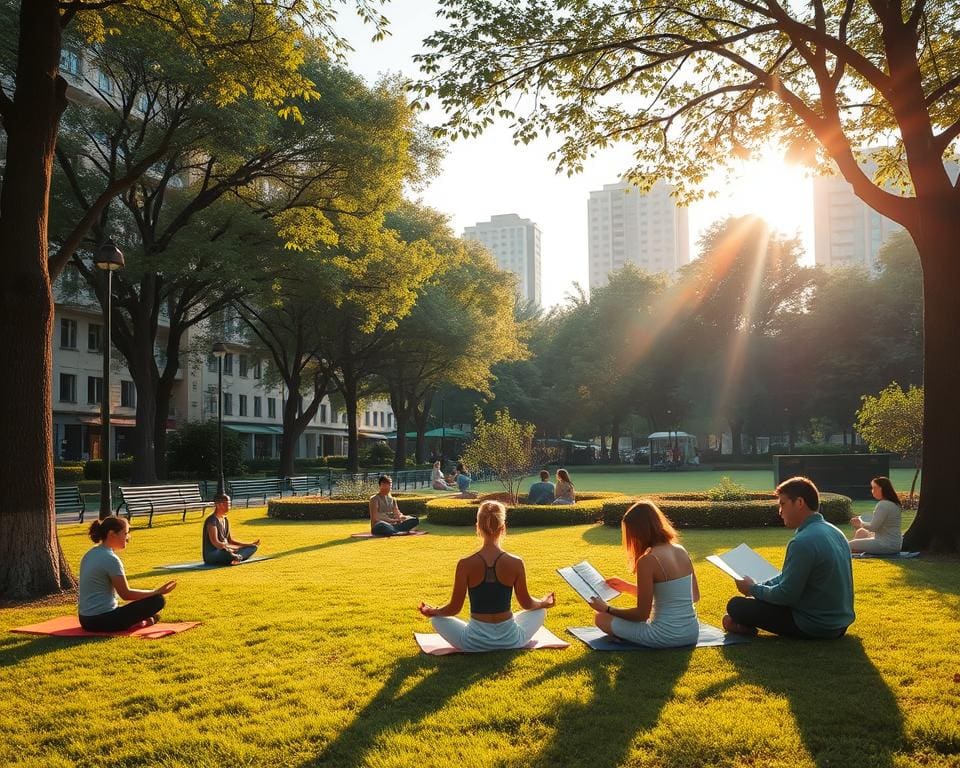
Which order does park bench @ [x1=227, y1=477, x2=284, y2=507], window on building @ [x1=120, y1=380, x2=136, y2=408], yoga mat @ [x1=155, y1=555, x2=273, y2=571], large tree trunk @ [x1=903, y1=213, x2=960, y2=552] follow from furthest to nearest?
1. window on building @ [x1=120, y1=380, x2=136, y2=408]
2. park bench @ [x1=227, y1=477, x2=284, y2=507]
3. yoga mat @ [x1=155, y1=555, x2=273, y2=571]
4. large tree trunk @ [x1=903, y1=213, x2=960, y2=552]

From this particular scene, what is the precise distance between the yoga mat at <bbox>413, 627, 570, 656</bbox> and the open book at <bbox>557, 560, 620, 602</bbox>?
1.47ft

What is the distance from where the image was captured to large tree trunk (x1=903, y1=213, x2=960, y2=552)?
39.9ft

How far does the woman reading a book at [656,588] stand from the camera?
6316 millimetres

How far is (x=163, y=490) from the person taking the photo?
22234mm

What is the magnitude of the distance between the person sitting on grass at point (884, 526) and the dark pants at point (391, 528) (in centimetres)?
897

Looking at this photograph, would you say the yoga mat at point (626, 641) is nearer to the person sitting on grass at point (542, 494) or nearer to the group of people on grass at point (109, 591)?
the group of people on grass at point (109, 591)

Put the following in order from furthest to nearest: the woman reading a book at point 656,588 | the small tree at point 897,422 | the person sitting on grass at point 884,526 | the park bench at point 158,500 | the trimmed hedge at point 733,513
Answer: the small tree at point 897,422, the park bench at point 158,500, the trimmed hedge at point 733,513, the person sitting on grass at point 884,526, the woman reading a book at point 656,588

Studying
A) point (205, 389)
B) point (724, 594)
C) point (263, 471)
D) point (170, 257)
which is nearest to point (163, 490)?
point (170, 257)

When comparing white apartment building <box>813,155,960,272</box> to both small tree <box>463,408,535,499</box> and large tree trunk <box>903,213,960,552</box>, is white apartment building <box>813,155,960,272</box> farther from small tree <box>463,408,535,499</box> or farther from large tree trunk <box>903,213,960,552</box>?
large tree trunk <box>903,213,960,552</box>

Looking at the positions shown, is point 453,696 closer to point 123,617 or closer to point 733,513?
point 123,617

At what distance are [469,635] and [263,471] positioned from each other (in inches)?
1693

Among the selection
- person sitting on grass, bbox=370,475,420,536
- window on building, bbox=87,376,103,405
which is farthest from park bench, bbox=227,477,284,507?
window on building, bbox=87,376,103,405

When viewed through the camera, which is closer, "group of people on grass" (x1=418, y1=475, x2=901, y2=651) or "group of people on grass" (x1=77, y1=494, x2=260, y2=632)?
"group of people on grass" (x1=418, y1=475, x2=901, y2=651)

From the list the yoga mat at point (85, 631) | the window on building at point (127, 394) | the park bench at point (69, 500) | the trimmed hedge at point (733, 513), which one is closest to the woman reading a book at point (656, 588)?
the yoga mat at point (85, 631)
